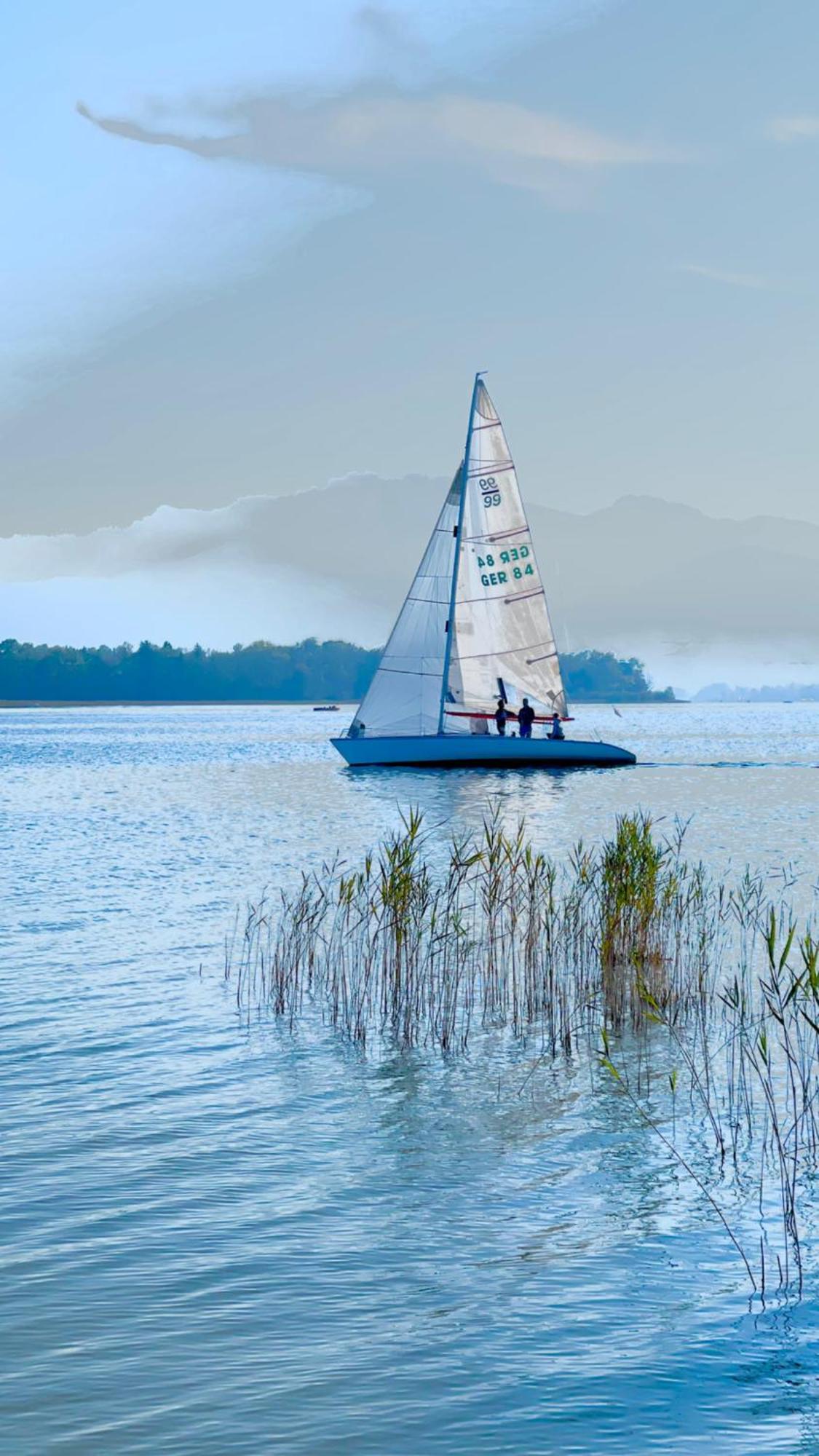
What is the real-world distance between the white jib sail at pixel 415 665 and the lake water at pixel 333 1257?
3953 cm

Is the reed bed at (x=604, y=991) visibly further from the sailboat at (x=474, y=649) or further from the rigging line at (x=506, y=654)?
the rigging line at (x=506, y=654)

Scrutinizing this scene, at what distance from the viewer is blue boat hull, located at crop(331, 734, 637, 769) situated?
55.3m

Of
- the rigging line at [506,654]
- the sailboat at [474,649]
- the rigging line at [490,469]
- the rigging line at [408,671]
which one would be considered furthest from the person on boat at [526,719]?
the rigging line at [490,469]

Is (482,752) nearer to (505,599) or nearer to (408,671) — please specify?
(408,671)

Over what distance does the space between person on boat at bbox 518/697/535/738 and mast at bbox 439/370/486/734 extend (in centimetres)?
336

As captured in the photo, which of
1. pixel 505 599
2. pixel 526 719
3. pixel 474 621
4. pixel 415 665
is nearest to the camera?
pixel 415 665

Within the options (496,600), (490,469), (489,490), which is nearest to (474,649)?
(496,600)

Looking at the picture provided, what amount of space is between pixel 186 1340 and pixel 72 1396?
0.77m

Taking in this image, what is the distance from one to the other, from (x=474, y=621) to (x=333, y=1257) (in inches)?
2084

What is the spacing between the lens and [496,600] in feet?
203

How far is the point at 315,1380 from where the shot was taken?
732cm

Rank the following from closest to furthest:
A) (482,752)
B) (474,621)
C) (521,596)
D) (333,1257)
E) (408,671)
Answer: (333,1257) → (482,752) → (408,671) → (474,621) → (521,596)

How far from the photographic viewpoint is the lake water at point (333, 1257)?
696cm

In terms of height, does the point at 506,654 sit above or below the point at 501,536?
below
